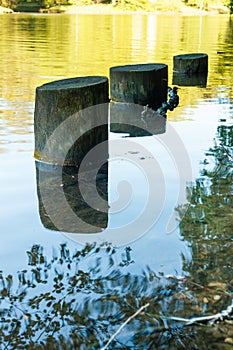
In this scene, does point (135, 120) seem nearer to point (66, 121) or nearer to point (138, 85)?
point (138, 85)

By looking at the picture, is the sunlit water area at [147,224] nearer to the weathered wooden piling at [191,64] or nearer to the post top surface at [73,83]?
the post top surface at [73,83]

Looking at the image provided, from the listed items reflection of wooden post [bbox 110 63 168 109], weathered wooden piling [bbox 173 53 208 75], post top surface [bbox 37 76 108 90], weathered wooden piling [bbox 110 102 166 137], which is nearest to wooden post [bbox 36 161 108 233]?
post top surface [bbox 37 76 108 90]

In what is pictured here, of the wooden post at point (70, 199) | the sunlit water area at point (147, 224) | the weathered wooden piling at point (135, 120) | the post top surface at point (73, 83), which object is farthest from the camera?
the weathered wooden piling at point (135, 120)

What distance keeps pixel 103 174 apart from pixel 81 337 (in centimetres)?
298

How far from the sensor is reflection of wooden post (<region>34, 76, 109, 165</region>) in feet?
20.0

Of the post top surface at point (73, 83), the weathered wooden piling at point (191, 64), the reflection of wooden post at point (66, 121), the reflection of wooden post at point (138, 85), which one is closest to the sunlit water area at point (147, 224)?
the reflection of wooden post at point (66, 121)

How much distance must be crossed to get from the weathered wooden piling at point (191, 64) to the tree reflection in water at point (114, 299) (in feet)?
34.2

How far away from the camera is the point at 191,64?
14.4m

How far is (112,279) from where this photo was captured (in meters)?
3.85

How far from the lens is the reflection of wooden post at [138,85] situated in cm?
955

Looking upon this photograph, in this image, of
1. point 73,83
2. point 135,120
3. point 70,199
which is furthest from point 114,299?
point 135,120

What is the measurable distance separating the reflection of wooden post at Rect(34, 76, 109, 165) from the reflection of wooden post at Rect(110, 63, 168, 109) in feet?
11.0

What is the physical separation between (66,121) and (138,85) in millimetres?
3727

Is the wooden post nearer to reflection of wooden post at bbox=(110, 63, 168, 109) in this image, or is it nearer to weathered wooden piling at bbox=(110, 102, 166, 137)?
weathered wooden piling at bbox=(110, 102, 166, 137)
